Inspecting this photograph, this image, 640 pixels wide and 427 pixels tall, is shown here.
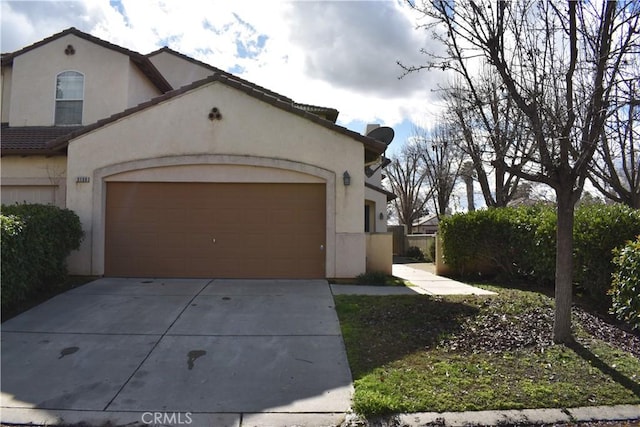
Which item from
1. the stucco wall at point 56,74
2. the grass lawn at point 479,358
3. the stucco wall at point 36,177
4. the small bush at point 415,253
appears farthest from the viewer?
the small bush at point 415,253

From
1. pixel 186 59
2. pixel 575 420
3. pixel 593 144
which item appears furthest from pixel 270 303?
pixel 186 59

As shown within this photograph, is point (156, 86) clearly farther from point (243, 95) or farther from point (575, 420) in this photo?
point (575, 420)

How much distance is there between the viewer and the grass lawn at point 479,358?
402 centimetres

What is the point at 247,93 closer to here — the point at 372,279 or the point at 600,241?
the point at 372,279

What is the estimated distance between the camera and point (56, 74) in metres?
12.5

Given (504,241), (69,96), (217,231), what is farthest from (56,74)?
(504,241)

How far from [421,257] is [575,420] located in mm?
17530

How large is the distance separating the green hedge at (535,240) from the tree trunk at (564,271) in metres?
2.00

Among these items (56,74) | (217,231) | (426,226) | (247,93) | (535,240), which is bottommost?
(535,240)

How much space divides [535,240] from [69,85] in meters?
14.0

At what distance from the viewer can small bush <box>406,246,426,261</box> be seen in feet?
68.9

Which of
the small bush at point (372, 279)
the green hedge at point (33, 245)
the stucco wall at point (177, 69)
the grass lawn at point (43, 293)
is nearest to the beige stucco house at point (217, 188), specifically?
the small bush at point (372, 279)

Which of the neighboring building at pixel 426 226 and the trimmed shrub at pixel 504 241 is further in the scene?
the neighboring building at pixel 426 226

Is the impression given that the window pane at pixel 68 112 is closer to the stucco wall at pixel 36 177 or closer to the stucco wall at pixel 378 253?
the stucco wall at pixel 36 177
